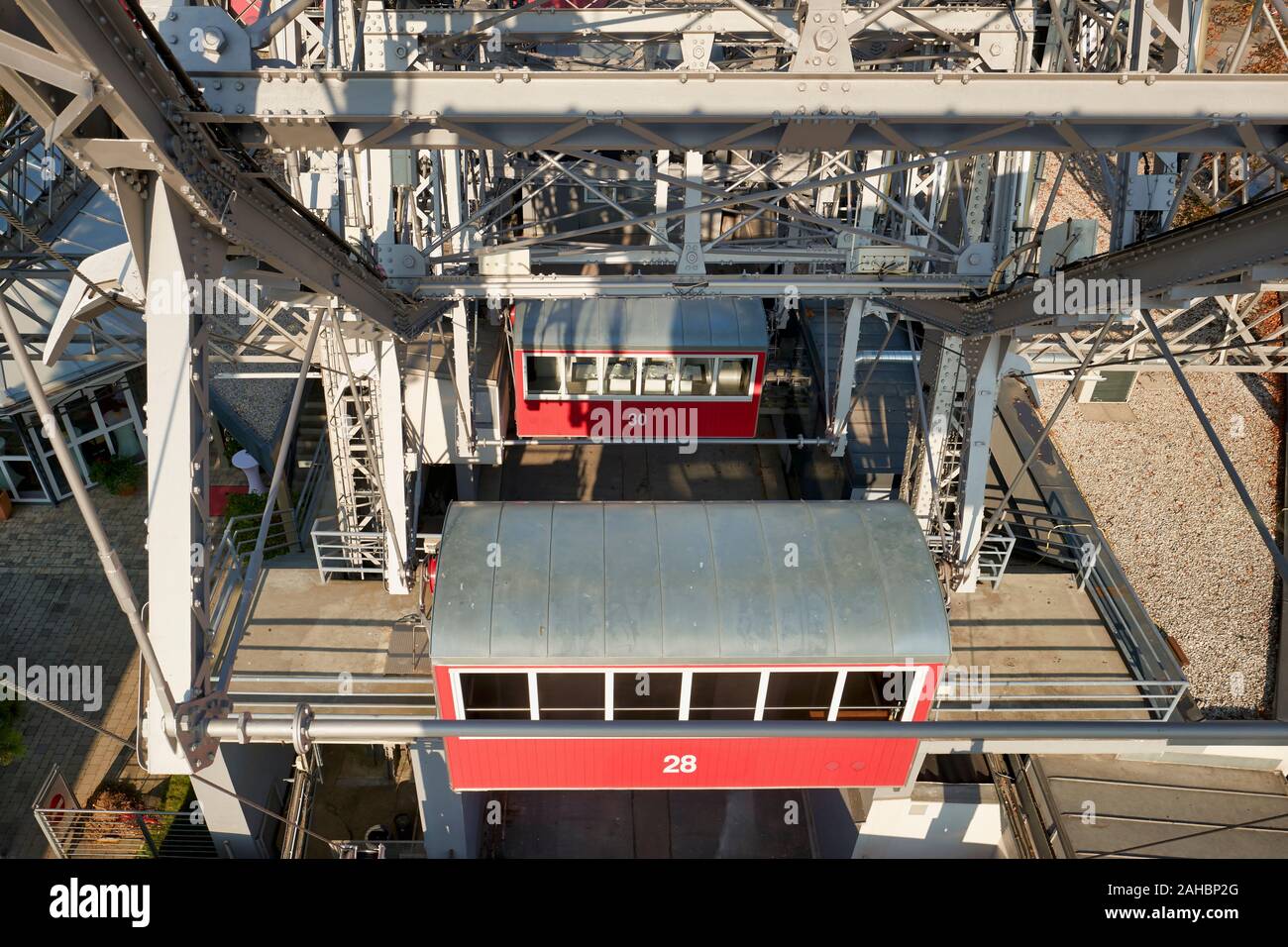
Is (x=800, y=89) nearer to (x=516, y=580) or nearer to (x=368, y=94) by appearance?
(x=368, y=94)

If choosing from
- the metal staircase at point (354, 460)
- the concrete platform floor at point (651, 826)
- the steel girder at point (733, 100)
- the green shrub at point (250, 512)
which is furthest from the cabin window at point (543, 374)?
the steel girder at point (733, 100)

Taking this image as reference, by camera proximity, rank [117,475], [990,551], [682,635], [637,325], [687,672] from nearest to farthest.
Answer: [682,635], [687,672], [990,551], [637,325], [117,475]

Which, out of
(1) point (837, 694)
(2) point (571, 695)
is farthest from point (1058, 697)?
(2) point (571, 695)

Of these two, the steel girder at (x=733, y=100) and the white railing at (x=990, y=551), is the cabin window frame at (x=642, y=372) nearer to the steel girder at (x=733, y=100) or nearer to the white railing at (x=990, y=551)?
the white railing at (x=990, y=551)

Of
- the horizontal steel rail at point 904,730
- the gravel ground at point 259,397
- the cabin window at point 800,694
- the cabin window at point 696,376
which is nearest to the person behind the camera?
the horizontal steel rail at point 904,730

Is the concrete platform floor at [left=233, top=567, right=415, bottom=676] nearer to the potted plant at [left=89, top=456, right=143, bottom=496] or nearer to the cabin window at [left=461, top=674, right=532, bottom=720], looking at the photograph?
the cabin window at [left=461, top=674, right=532, bottom=720]

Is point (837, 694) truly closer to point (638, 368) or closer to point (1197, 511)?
point (638, 368)
